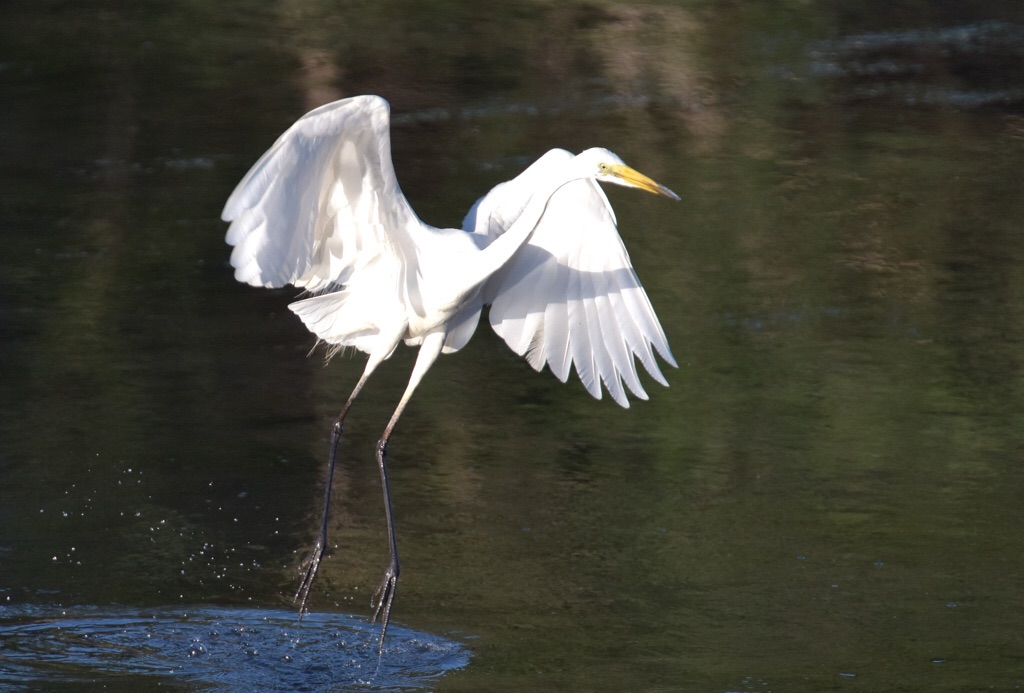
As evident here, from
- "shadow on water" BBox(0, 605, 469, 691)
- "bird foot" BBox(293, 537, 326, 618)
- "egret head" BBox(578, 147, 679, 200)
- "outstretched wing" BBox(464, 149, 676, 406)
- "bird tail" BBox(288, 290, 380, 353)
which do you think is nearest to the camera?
"shadow on water" BBox(0, 605, 469, 691)

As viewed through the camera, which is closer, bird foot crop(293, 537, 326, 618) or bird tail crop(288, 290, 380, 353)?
bird foot crop(293, 537, 326, 618)

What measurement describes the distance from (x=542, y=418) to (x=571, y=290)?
158cm

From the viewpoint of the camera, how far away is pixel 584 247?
5.55 metres

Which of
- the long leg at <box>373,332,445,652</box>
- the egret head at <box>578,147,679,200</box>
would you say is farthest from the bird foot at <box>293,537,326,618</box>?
the egret head at <box>578,147,679,200</box>

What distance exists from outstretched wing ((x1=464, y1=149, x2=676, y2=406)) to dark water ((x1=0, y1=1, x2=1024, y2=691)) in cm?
75

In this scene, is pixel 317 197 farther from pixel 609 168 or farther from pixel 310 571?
pixel 310 571

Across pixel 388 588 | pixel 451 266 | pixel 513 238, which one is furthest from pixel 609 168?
pixel 388 588

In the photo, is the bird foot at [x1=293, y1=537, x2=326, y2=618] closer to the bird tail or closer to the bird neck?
the bird tail

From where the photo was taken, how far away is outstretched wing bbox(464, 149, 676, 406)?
5402mm

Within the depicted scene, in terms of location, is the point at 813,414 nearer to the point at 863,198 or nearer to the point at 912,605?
the point at 912,605

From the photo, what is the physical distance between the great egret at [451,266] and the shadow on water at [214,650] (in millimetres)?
118

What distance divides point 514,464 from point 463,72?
740 cm

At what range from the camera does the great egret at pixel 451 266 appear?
4.89 meters

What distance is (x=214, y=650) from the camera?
16.4 ft
